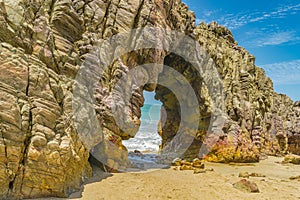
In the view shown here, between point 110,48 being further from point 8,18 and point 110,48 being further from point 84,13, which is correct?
point 8,18

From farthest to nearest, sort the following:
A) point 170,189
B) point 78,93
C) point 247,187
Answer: point 247,187 → point 78,93 → point 170,189

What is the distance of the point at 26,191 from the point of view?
705 cm

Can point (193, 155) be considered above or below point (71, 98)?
below

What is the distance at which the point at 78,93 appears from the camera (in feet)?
32.7

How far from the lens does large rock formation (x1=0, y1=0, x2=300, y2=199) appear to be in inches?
287

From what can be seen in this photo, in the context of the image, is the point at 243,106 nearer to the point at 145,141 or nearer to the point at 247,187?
the point at 247,187

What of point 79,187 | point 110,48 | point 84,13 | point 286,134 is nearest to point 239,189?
point 79,187

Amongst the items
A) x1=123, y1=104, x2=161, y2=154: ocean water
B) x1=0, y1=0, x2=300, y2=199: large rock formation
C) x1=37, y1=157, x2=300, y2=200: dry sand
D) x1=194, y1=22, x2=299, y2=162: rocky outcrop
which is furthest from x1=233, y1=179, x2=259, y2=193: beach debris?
x1=123, y1=104, x2=161, y2=154: ocean water

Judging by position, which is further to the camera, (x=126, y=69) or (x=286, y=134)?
(x=286, y=134)

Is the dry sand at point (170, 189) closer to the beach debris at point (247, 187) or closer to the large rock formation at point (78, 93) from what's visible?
the beach debris at point (247, 187)

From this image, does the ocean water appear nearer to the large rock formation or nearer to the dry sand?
the large rock formation

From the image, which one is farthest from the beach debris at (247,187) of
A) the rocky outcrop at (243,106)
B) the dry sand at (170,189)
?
the rocky outcrop at (243,106)

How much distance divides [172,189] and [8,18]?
31.4 feet

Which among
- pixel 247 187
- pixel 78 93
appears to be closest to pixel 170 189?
pixel 247 187
